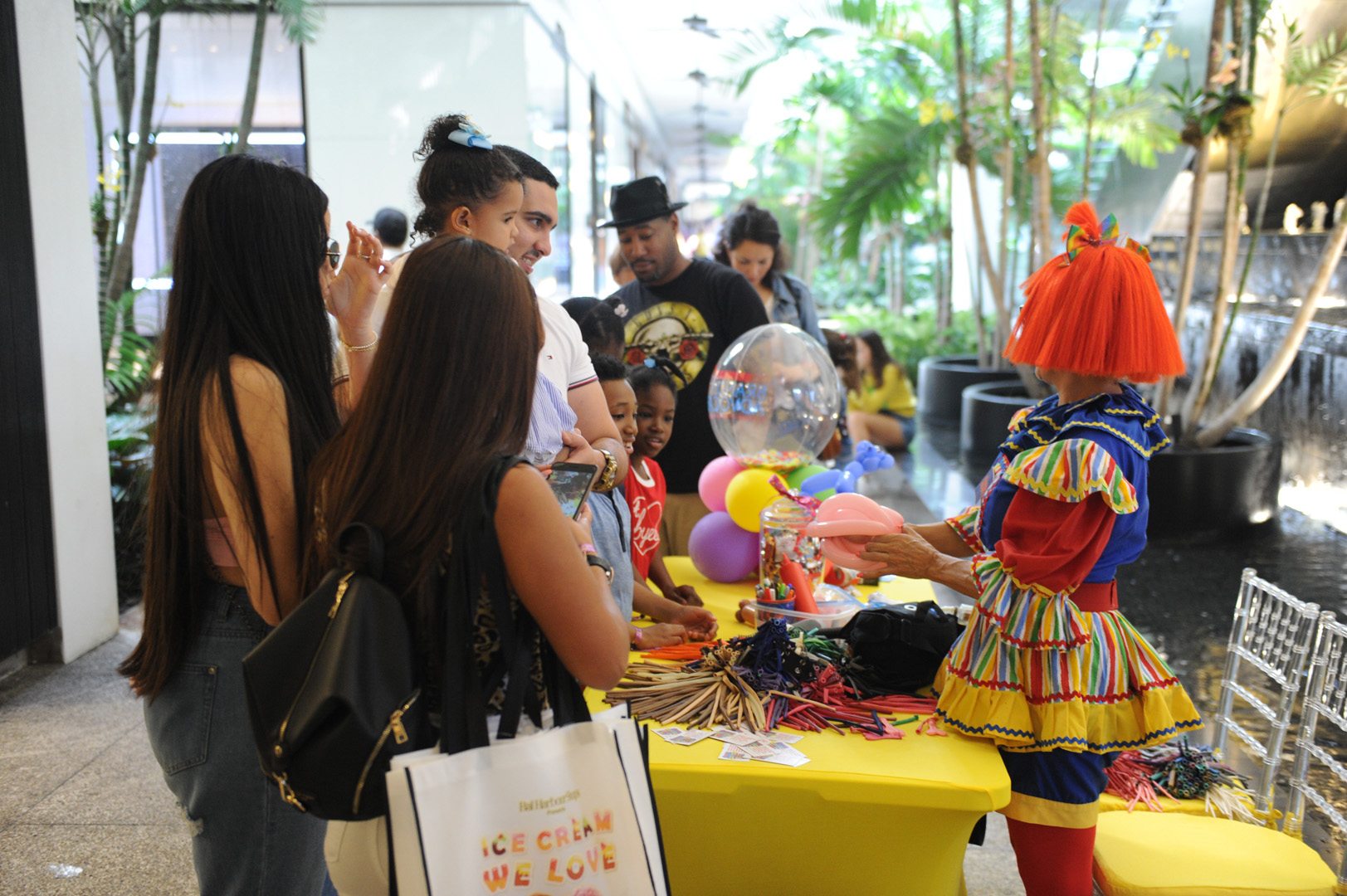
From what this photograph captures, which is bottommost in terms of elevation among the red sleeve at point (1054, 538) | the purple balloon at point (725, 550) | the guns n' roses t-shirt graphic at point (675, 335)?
the purple balloon at point (725, 550)

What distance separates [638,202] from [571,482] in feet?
7.20

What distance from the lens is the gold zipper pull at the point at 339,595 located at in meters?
1.36

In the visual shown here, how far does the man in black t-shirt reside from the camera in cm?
383

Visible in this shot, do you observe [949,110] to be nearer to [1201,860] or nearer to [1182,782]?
[1182,782]

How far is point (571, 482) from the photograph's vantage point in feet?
5.89

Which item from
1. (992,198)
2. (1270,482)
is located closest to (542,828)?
(1270,482)

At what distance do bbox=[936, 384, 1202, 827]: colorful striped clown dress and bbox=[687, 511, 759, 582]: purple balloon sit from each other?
95 cm

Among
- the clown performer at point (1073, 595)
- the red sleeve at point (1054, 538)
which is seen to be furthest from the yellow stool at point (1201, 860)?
the red sleeve at point (1054, 538)

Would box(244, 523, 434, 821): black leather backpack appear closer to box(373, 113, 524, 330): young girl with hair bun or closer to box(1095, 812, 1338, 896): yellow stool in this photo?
box(373, 113, 524, 330): young girl with hair bun

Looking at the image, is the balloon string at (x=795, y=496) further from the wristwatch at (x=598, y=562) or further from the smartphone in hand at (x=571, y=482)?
the wristwatch at (x=598, y=562)

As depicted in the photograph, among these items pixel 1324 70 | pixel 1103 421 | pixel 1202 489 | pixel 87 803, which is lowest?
pixel 87 803

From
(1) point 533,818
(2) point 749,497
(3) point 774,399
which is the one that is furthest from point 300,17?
(1) point 533,818

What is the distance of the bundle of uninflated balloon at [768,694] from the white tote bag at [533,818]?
0.63m

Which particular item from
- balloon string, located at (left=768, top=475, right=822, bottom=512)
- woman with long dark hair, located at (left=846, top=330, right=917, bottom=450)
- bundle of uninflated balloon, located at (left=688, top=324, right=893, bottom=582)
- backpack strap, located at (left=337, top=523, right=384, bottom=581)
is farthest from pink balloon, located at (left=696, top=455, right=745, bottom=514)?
woman with long dark hair, located at (left=846, top=330, right=917, bottom=450)
